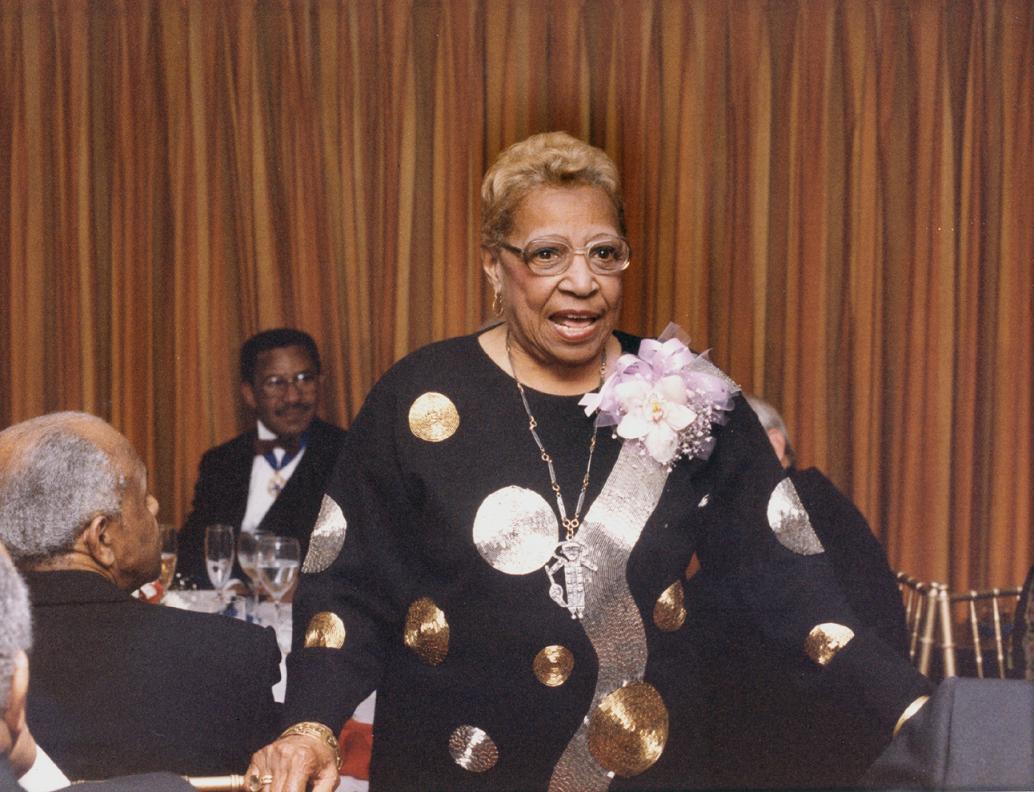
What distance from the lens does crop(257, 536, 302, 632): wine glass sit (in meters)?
2.84

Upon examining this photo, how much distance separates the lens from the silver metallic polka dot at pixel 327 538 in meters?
1.83

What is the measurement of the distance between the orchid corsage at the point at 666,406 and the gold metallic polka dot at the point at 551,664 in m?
0.31

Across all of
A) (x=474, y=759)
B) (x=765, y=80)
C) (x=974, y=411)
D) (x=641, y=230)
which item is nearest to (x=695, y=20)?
(x=765, y=80)

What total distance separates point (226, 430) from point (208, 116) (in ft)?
4.13

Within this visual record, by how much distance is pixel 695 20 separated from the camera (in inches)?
198

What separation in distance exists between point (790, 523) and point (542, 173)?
619 millimetres

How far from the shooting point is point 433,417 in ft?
6.18

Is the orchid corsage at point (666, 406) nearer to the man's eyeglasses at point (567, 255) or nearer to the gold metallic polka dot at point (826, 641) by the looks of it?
the man's eyeglasses at point (567, 255)

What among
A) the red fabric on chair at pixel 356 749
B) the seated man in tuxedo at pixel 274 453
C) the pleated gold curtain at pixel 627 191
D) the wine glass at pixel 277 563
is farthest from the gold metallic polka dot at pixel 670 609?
the pleated gold curtain at pixel 627 191

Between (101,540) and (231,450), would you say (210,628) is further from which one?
(231,450)

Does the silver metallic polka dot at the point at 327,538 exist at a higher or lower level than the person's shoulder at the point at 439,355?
lower

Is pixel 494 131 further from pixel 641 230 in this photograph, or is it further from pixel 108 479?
pixel 108 479

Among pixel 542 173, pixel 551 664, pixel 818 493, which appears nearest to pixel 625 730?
pixel 551 664

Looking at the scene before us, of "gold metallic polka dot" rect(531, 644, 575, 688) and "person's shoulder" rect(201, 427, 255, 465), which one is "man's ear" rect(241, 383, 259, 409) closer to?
"person's shoulder" rect(201, 427, 255, 465)
